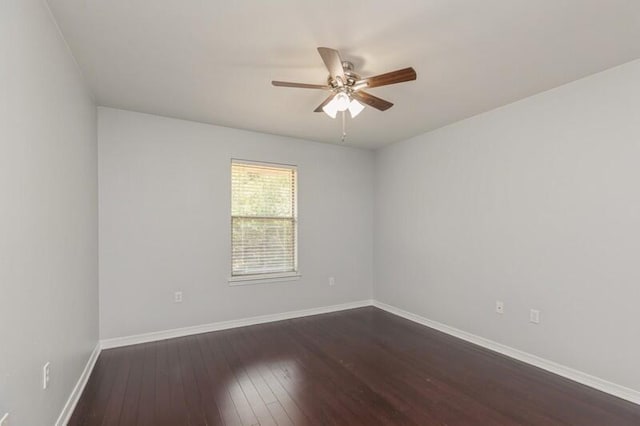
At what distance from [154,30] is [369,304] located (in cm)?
437

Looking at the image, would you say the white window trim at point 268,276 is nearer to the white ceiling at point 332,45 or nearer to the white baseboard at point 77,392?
the white ceiling at point 332,45

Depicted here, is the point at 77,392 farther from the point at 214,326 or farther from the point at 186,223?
the point at 186,223

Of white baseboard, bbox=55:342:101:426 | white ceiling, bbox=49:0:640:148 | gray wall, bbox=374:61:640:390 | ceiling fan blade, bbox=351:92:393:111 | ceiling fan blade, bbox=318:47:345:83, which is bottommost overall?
white baseboard, bbox=55:342:101:426

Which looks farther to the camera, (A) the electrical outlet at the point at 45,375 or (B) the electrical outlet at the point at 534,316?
(B) the electrical outlet at the point at 534,316

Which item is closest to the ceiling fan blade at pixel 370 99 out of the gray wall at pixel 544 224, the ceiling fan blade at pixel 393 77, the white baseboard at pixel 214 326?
the ceiling fan blade at pixel 393 77

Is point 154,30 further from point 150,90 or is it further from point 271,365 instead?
point 271,365

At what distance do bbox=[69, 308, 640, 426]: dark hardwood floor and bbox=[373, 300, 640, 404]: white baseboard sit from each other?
0.09m

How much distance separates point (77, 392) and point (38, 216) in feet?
5.02

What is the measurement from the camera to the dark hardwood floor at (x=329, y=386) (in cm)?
212

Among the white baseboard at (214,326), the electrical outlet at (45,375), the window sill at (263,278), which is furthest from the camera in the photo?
the window sill at (263,278)

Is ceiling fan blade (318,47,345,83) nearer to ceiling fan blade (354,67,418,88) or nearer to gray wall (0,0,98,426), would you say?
ceiling fan blade (354,67,418,88)

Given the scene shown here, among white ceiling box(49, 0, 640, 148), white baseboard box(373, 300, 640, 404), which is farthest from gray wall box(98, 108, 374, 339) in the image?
white baseboard box(373, 300, 640, 404)

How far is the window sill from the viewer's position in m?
3.94

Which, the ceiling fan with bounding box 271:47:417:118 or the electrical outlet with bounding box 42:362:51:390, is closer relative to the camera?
the electrical outlet with bounding box 42:362:51:390
